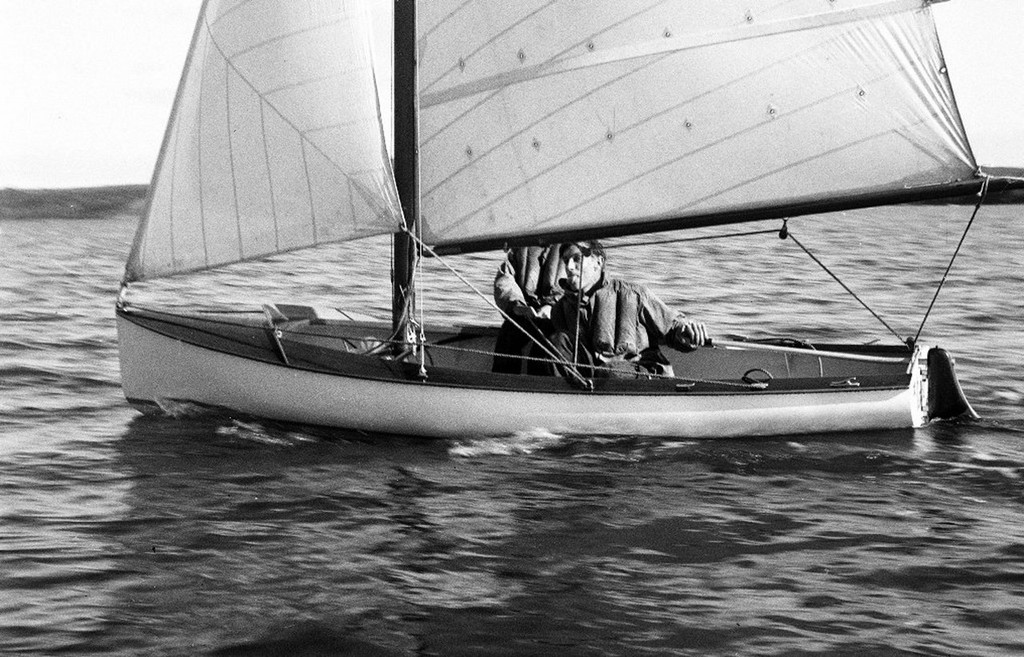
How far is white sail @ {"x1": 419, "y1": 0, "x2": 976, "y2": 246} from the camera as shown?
37.0 ft

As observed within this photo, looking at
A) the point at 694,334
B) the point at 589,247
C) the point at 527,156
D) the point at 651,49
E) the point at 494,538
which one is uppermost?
the point at 651,49

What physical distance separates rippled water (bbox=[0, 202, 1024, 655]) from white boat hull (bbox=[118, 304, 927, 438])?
138 mm

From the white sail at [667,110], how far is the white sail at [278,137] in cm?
63

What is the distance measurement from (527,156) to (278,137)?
6.34 feet

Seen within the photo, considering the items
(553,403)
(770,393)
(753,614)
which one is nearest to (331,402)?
(553,403)

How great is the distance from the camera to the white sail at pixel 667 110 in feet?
37.0

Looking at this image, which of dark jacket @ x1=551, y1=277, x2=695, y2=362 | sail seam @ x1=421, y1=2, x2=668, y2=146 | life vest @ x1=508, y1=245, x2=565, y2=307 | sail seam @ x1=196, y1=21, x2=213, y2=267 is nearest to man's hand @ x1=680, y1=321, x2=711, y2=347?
dark jacket @ x1=551, y1=277, x2=695, y2=362

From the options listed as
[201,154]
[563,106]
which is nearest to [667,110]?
[563,106]

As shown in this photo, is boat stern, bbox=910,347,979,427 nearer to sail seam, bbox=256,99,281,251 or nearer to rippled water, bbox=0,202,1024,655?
rippled water, bbox=0,202,1024,655

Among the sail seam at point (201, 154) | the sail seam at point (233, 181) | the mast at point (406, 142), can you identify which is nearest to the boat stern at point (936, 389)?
the mast at point (406, 142)

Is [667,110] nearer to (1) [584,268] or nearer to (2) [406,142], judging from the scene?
(1) [584,268]

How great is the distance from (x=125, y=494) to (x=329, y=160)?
288 centimetres

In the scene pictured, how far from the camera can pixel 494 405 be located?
11.6 meters

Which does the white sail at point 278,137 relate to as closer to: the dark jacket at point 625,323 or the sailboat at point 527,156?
the sailboat at point 527,156
